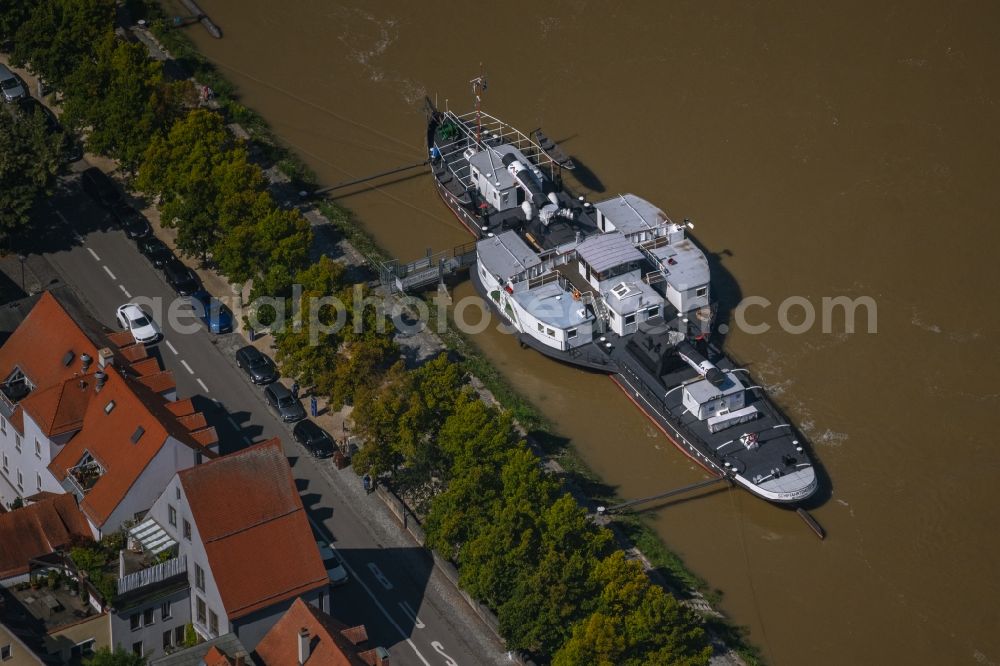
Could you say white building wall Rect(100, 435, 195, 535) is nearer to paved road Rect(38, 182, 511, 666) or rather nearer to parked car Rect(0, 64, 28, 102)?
paved road Rect(38, 182, 511, 666)

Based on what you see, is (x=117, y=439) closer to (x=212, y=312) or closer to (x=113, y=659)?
(x=113, y=659)

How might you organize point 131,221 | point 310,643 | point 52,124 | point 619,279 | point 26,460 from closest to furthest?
point 310,643
point 26,460
point 619,279
point 131,221
point 52,124

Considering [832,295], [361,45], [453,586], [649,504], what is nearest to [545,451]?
[649,504]

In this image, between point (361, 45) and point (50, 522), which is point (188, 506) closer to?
point (50, 522)

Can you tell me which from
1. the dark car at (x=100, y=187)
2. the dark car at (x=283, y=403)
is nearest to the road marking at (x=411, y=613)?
the dark car at (x=283, y=403)

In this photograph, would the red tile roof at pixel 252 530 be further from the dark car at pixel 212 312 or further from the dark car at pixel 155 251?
the dark car at pixel 155 251

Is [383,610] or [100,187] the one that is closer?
[383,610]

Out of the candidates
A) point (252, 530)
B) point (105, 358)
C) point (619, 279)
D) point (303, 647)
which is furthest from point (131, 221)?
point (303, 647)
